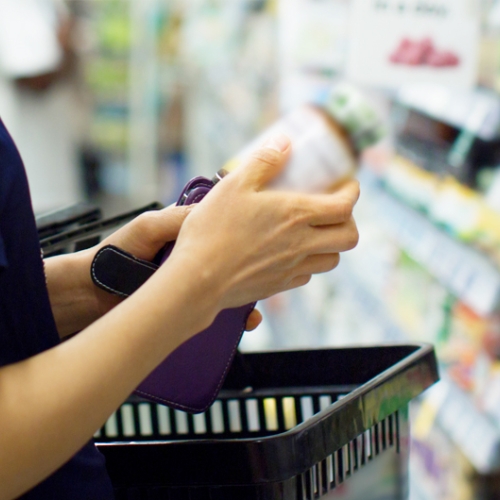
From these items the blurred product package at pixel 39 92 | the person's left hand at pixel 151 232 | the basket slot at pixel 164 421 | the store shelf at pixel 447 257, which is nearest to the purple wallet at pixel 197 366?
the person's left hand at pixel 151 232

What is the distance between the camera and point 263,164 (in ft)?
2.50

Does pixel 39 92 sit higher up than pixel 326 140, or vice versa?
pixel 326 140

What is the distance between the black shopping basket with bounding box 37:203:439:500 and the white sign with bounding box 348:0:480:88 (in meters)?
0.72

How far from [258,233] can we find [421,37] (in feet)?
3.13

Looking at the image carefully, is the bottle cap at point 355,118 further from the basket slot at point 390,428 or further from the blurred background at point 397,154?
the blurred background at point 397,154

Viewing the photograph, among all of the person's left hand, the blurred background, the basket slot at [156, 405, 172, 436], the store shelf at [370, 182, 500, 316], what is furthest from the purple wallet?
the store shelf at [370, 182, 500, 316]

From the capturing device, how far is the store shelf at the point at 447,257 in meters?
1.50

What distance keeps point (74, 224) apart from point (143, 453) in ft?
1.41

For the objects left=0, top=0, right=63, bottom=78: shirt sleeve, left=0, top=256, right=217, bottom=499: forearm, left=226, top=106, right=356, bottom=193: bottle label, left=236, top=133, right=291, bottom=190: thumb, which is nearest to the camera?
left=0, top=256, right=217, bottom=499: forearm

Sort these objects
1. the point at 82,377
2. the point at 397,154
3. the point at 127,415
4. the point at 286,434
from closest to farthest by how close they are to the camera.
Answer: the point at 82,377
the point at 286,434
the point at 127,415
the point at 397,154

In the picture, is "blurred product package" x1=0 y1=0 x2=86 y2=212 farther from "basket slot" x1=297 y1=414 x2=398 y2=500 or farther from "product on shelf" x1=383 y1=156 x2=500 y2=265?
"basket slot" x1=297 y1=414 x2=398 y2=500

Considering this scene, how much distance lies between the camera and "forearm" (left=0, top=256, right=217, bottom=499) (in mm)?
648

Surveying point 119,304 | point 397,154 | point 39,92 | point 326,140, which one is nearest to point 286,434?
point 119,304

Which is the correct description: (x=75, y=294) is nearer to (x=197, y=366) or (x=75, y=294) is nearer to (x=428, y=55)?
(x=197, y=366)
